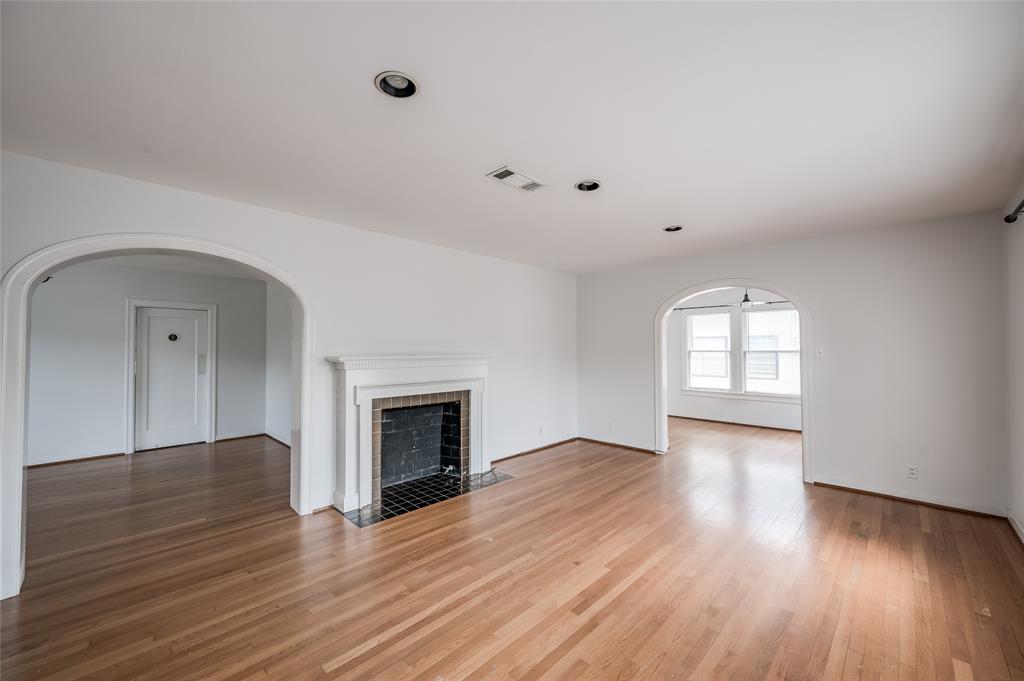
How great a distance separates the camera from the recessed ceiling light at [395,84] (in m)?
1.77

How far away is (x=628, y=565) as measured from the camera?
2791mm

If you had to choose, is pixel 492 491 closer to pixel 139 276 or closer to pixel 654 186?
pixel 654 186

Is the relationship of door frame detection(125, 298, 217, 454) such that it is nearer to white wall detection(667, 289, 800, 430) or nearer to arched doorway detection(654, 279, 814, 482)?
arched doorway detection(654, 279, 814, 482)

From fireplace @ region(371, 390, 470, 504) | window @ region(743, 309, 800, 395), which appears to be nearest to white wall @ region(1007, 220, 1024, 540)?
window @ region(743, 309, 800, 395)

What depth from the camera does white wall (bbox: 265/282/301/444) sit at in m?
6.23

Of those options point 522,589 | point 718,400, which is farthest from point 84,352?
point 718,400

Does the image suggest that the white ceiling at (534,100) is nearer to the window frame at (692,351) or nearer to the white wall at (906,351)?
the white wall at (906,351)

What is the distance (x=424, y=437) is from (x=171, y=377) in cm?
426

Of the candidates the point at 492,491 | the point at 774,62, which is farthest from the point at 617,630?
the point at 774,62

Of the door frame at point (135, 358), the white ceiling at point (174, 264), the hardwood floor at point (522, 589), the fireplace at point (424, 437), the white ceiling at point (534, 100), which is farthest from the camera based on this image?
the door frame at point (135, 358)

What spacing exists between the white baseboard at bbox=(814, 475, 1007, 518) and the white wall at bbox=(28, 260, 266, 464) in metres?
8.63

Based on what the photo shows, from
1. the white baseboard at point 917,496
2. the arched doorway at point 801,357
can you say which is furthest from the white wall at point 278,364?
the white baseboard at point 917,496

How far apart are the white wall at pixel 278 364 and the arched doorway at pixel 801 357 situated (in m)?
5.22

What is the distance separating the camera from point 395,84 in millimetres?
1834
